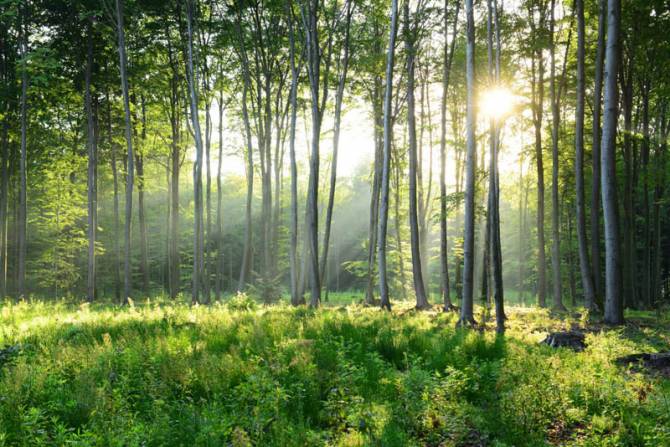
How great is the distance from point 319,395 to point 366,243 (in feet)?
82.1

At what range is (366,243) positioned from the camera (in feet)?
98.5

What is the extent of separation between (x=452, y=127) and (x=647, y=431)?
2078 centimetres

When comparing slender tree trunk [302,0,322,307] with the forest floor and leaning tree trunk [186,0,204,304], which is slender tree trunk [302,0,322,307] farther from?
the forest floor

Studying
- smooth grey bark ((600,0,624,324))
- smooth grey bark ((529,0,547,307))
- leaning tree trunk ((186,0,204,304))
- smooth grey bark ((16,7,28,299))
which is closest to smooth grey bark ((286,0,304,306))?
leaning tree trunk ((186,0,204,304))

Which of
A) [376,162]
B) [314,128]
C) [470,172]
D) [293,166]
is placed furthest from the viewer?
[376,162]

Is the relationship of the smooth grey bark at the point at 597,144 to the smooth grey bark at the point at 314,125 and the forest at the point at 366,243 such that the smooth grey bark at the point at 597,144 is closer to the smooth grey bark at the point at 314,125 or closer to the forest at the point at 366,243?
the forest at the point at 366,243

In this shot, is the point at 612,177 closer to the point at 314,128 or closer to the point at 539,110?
the point at 539,110

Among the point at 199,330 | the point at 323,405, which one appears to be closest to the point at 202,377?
the point at 323,405

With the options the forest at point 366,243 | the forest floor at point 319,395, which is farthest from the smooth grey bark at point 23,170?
the forest floor at point 319,395

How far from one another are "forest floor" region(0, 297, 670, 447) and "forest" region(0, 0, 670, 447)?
0.03 m

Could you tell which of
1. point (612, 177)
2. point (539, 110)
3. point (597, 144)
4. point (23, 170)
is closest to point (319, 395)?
point (612, 177)

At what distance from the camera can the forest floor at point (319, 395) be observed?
4.07 meters

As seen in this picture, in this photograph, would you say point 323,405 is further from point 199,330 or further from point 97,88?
point 97,88

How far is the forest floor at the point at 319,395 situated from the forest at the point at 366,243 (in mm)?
34
